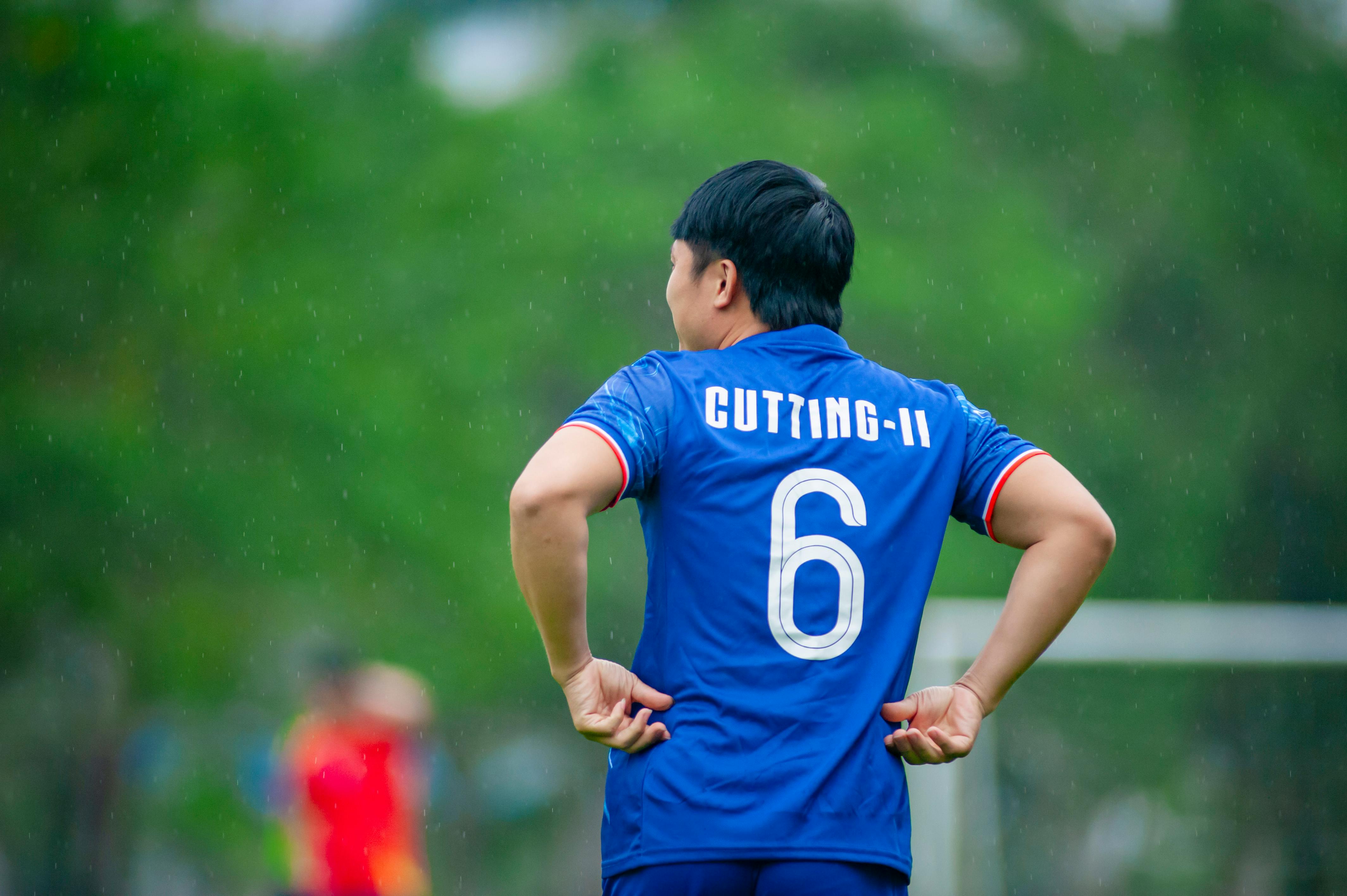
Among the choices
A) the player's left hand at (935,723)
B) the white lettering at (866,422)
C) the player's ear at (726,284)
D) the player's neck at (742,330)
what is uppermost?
the player's ear at (726,284)

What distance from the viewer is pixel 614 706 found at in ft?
6.15

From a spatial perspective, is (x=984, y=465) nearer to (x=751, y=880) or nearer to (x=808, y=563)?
(x=808, y=563)

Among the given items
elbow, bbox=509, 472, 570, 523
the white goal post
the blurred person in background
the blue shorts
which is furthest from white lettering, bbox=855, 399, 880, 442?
the white goal post

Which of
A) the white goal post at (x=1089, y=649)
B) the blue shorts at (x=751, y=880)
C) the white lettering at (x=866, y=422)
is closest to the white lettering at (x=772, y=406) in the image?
the white lettering at (x=866, y=422)

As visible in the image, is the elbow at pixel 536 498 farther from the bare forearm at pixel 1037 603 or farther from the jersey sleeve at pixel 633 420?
the bare forearm at pixel 1037 603

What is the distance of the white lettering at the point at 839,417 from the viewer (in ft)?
6.30

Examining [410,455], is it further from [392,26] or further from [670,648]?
[670,648]

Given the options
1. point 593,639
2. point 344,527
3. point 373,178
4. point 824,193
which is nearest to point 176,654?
point 344,527

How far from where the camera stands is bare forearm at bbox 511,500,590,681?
1771 mm

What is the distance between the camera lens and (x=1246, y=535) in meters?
14.8

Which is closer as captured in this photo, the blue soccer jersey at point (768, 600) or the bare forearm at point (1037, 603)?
the blue soccer jersey at point (768, 600)

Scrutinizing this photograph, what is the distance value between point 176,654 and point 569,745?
473 centimetres

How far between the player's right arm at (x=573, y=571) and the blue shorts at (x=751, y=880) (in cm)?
19

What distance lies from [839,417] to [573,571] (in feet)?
1.51
